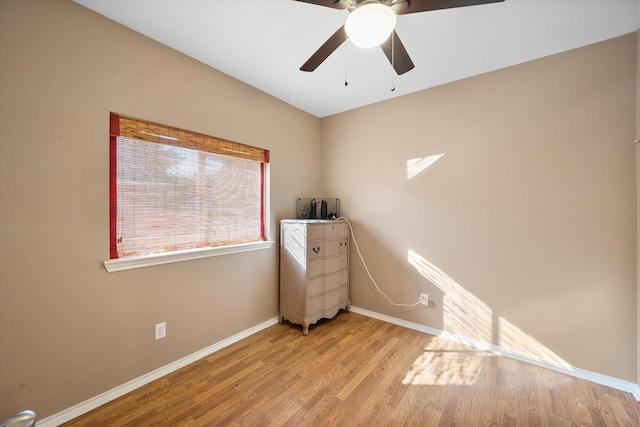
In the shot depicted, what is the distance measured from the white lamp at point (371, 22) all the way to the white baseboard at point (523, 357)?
102 inches

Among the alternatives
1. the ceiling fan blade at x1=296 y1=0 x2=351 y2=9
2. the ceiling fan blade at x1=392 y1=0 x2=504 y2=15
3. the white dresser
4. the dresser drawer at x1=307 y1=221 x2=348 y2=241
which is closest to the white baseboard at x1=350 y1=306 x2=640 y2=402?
the white dresser

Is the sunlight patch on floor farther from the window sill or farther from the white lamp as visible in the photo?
the white lamp

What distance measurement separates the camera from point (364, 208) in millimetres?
3041

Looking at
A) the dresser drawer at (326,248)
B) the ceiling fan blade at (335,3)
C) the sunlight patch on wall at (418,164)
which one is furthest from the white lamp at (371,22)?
the dresser drawer at (326,248)

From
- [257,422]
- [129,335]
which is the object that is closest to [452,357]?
[257,422]

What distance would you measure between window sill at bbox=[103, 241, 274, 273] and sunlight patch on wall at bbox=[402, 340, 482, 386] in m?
1.76

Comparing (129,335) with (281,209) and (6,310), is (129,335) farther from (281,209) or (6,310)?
(281,209)

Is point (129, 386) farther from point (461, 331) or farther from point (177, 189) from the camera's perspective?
point (461, 331)

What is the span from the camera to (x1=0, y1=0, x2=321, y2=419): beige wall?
1.36 metres

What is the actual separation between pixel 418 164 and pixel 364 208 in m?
0.78

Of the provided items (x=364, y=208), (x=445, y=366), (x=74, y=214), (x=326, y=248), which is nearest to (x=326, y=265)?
(x=326, y=248)

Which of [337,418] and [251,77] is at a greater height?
[251,77]

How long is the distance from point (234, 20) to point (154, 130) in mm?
964

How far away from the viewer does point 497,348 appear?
2.24 meters
